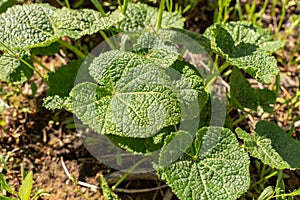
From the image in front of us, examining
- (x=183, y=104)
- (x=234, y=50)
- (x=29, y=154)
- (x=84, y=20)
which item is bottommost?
(x=29, y=154)

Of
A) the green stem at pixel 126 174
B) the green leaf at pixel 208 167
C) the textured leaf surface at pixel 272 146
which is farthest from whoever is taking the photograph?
the green stem at pixel 126 174

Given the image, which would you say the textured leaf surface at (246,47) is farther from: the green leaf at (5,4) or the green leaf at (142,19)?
the green leaf at (5,4)

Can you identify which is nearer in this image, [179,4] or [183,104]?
[183,104]

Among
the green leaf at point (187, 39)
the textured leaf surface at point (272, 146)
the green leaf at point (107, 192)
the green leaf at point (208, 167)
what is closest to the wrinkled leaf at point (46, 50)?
the green leaf at point (187, 39)

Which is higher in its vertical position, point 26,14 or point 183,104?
point 26,14

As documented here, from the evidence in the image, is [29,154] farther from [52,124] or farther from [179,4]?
[179,4]

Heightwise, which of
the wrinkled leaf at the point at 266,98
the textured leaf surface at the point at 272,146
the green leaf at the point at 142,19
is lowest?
the textured leaf surface at the point at 272,146

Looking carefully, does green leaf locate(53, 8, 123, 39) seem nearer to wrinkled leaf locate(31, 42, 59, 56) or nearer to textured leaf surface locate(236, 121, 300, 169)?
wrinkled leaf locate(31, 42, 59, 56)

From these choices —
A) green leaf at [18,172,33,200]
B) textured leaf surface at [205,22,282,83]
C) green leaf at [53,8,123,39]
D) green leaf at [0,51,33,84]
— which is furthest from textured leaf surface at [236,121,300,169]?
green leaf at [0,51,33,84]

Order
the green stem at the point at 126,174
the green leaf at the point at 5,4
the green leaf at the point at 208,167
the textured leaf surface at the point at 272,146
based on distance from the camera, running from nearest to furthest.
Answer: the green leaf at the point at 208,167, the textured leaf surface at the point at 272,146, the green stem at the point at 126,174, the green leaf at the point at 5,4

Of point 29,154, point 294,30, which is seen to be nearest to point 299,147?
point 294,30
